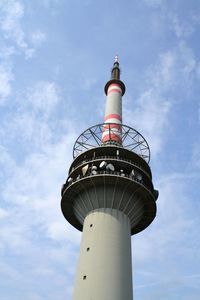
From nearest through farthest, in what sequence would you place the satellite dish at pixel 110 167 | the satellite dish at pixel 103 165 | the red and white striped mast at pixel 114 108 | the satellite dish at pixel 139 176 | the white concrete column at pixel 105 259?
1. the white concrete column at pixel 105 259
2. the satellite dish at pixel 110 167
3. the satellite dish at pixel 103 165
4. the satellite dish at pixel 139 176
5. the red and white striped mast at pixel 114 108

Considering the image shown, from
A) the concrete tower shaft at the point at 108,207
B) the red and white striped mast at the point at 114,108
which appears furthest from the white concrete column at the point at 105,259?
the red and white striped mast at the point at 114,108

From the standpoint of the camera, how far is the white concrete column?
28766 mm

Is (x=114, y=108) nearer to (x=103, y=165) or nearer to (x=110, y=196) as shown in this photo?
(x=103, y=165)

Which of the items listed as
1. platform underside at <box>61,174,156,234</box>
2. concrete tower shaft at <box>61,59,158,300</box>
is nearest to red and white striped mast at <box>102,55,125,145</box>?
concrete tower shaft at <box>61,59,158,300</box>

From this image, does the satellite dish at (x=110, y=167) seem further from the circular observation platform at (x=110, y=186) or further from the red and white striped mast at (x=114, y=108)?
the red and white striped mast at (x=114, y=108)

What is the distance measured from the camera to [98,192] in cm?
3462

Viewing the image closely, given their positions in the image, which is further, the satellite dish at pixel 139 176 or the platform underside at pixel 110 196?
the satellite dish at pixel 139 176

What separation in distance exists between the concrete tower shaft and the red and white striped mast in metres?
0.14

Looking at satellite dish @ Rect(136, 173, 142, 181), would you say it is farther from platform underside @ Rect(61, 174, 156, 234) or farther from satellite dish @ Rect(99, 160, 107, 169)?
satellite dish @ Rect(99, 160, 107, 169)

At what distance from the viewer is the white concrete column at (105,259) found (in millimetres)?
28766

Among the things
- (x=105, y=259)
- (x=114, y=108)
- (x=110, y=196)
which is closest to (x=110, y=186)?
(x=110, y=196)

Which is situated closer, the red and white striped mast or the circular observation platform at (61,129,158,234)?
the circular observation platform at (61,129,158,234)

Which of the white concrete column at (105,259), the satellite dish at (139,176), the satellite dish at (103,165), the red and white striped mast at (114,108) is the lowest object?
the white concrete column at (105,259)

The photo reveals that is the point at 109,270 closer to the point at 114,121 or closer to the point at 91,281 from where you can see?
the point at 91,281
